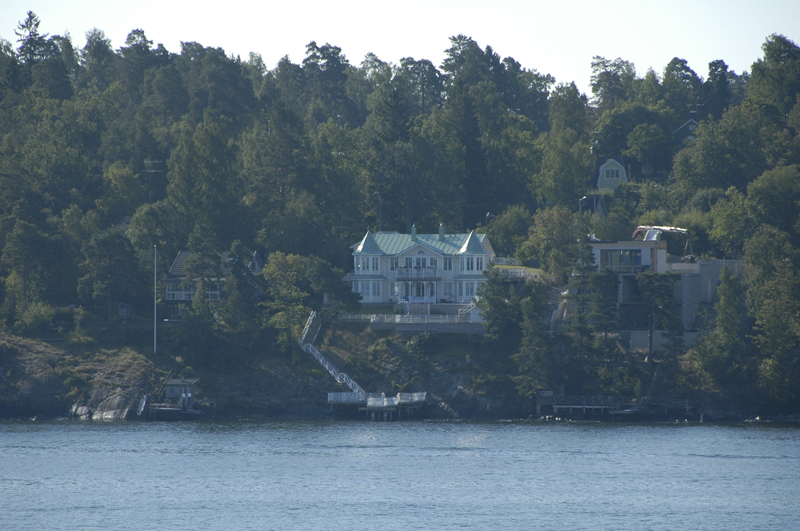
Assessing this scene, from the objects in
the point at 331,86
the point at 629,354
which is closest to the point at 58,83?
the point at 331,86

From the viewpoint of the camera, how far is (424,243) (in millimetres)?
87000

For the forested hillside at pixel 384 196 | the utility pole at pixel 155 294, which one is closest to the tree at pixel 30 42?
the forested hillside at pixel 384 196

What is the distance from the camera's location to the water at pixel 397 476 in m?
46.2

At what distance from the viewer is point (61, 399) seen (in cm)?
7262

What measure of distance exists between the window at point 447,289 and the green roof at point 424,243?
2.75 meters

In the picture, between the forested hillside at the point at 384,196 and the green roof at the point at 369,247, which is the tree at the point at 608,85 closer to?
the forested hillside at the point at 384,196

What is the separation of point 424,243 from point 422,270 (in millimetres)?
2847

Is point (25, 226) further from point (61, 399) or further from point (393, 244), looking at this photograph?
point (393, 244)

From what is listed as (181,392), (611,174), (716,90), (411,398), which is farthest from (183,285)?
(716,90)

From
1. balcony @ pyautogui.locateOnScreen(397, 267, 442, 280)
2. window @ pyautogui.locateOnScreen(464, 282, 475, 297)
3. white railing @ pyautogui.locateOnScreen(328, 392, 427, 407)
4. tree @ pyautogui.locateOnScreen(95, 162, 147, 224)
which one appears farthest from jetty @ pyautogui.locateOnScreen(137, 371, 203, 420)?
tree @ pyautogui.locateOnScreen(95, 162, 147, 224)

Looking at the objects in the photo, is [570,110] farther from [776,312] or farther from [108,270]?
[108,270]

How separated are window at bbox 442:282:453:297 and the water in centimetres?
1863

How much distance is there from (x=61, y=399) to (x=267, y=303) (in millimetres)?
17375

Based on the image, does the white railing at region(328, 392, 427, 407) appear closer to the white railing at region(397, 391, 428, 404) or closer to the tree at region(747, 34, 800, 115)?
the white railing at region(397, 391, 428, 404)
